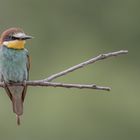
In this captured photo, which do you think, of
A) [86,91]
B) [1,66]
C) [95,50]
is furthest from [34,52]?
[1,66]

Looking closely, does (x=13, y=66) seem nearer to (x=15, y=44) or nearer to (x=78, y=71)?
(x=15, y=44)

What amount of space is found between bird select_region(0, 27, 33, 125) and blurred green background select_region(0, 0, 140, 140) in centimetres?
531

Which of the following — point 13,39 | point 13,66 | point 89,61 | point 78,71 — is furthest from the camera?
point 78,71

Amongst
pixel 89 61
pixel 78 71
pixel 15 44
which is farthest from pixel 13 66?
pixel 78 71

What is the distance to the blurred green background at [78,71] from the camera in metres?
14.0

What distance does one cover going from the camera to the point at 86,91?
48.1ft

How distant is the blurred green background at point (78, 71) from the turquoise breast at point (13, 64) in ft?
17.4

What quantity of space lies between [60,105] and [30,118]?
0.47 metres

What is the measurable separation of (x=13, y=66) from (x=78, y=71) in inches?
292

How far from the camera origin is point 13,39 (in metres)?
7.53

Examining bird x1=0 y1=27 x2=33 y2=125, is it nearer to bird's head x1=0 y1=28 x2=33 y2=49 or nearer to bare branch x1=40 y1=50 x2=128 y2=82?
bird's head x1=0 y1=28 x2=33 y2=49

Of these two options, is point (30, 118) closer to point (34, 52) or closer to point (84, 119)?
point (84, 119)

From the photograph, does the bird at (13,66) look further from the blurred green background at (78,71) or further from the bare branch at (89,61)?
the blurred green background at (78,71)

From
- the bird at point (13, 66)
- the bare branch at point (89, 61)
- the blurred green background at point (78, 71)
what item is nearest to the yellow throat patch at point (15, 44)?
the bird at point (13, 66)
